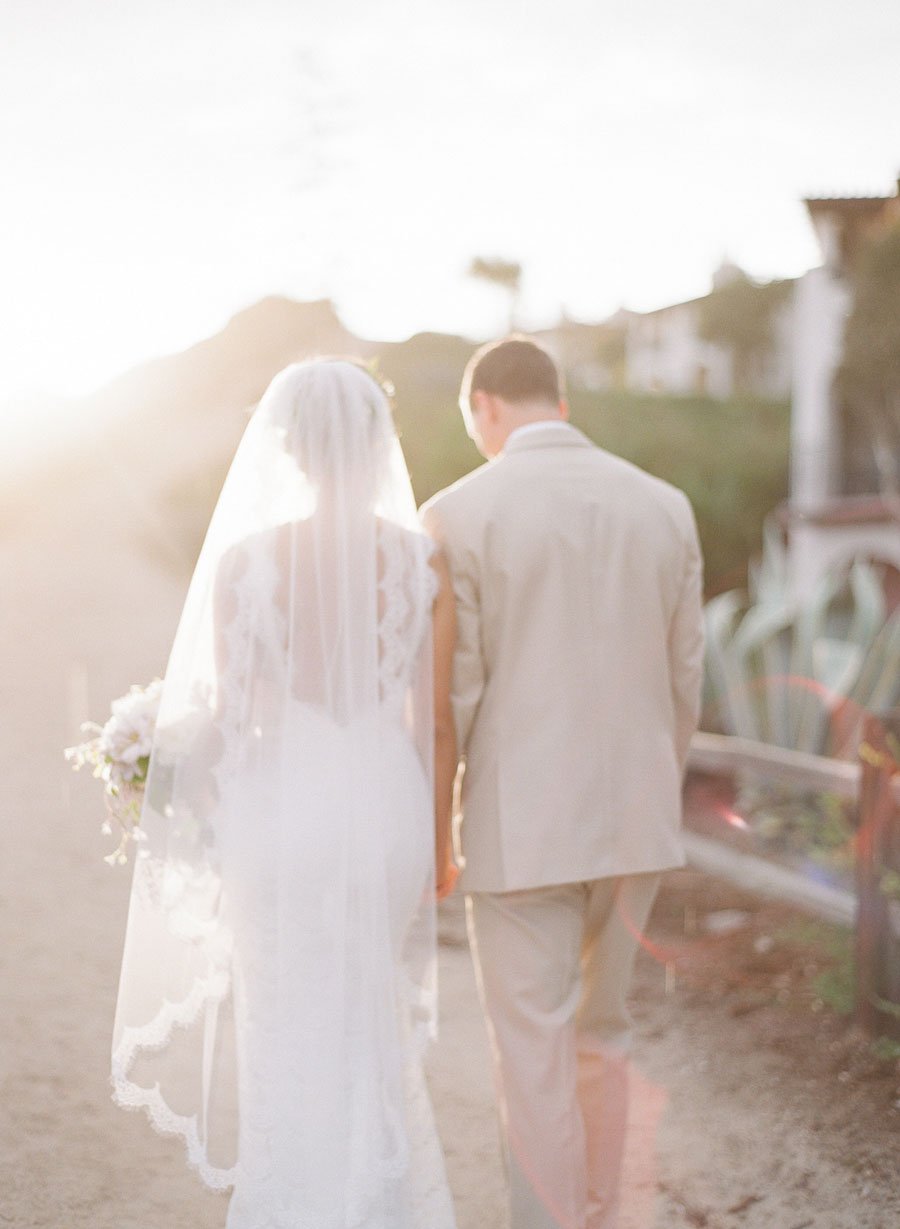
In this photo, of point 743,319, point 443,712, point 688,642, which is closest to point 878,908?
point 688,642

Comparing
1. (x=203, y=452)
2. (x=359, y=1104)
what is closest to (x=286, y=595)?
(x=359, y=1104)

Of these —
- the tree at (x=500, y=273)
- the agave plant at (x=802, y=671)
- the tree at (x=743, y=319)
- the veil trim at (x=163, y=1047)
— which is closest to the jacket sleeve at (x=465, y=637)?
the veil trim at (x=163, y=1047)

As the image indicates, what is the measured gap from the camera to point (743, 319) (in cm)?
4966

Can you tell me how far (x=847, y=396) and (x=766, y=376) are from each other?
42.6 meters

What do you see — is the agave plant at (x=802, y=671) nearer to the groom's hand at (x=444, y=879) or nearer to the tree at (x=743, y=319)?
the groom's hand at (x=444, y=879)

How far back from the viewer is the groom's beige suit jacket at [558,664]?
3004 mm

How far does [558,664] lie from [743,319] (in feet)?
162

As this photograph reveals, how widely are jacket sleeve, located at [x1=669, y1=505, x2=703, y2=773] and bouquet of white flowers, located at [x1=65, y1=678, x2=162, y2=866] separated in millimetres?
1300

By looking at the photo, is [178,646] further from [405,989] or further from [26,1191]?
[26,1191]

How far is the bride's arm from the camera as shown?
9.93 ft

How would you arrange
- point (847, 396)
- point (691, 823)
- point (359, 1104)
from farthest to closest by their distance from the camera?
point (847, 396) → point (691, 823) → point (359, 1104)

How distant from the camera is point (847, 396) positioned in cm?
1054

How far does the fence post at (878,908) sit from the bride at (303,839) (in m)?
1.96

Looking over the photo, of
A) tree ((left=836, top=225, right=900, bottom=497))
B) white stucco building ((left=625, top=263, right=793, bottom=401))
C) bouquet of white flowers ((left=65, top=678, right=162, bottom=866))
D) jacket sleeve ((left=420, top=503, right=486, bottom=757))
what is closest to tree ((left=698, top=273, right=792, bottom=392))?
white stucco building ((left=625, top=263, right=793, bottom=401))
